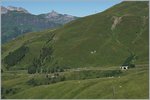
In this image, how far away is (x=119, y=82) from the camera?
198 meters

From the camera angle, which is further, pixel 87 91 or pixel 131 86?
pixel 87 91

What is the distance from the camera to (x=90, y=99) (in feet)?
579

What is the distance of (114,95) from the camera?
175375mm

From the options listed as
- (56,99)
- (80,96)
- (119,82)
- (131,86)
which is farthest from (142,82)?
(56,99)

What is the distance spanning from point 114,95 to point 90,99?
11.7 m

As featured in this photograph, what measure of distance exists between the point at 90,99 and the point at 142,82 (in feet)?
90.8

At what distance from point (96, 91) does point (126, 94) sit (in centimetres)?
2005

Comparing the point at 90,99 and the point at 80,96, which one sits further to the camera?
the point at 80,96

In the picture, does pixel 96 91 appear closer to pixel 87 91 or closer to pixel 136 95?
pixel 87 91

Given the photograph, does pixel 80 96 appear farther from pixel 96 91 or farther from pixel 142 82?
pixel 142 82

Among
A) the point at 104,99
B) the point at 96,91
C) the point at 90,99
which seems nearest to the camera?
the point at 104,99

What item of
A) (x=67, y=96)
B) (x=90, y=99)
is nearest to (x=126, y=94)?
(x=90, y=99)

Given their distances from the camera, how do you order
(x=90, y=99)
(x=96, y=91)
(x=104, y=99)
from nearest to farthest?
(x=104, y=99) → (x=90, y=99) → (x=96, y=91)

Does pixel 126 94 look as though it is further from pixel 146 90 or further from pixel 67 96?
pixel 67 96
